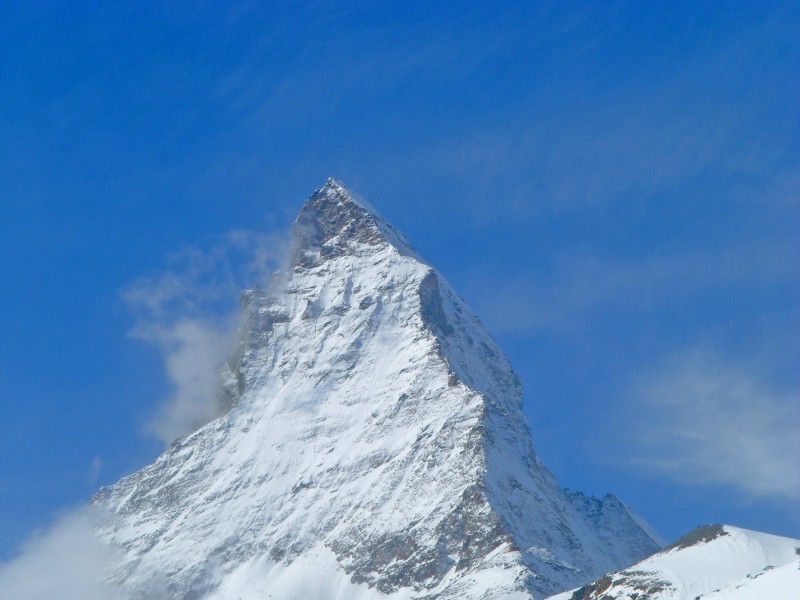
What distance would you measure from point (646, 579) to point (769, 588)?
24.5 meters

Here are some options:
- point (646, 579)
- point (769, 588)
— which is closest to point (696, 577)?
point (646, 579)

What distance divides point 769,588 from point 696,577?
70.1ft

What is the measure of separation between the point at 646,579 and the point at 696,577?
227 inches

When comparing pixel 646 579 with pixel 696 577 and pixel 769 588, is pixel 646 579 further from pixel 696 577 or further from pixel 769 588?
pixel 769 588

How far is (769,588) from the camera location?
6959 inches

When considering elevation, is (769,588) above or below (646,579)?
below

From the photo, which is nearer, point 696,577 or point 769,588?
point 769,588

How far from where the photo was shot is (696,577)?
648 ft

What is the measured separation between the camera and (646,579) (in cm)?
19912

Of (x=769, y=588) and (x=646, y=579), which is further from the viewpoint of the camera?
(x=646, y=579)
